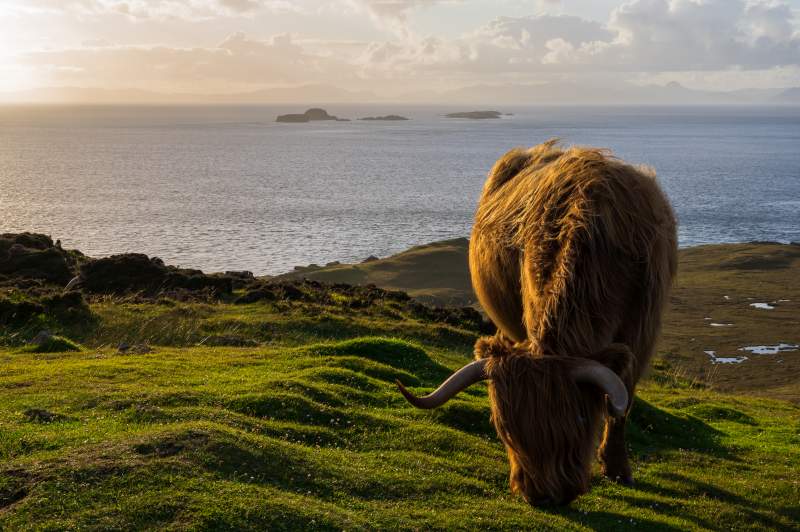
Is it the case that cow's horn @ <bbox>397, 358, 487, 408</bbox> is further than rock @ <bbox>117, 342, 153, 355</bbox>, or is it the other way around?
rock @ <bbox>117, 342, 153, 355</bbox>

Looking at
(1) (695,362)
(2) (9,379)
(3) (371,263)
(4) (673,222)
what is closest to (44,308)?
(2) (9,379)

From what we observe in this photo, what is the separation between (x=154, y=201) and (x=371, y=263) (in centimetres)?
4814

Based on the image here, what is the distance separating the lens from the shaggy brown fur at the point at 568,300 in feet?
24.1

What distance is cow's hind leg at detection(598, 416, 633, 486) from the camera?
1018cm

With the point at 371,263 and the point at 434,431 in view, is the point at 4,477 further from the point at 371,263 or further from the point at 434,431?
the point at 371,263

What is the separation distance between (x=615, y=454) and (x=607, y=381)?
349 cm

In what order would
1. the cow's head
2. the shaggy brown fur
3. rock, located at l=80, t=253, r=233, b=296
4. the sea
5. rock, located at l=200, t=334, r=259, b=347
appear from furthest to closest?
1. the sea
2. rock, located at l=80, t=253, r=233, b=296
3. rock, located at l=200, t=334, r=259, b=347
4. the shaggy brown fur
5. the cow's head

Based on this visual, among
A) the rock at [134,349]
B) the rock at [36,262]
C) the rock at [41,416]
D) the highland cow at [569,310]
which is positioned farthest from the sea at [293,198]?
the highland cow at [569,310]

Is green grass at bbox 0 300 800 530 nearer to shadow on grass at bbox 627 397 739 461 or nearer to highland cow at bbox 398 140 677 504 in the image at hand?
shadow on grass at bbox 627 397 739 461

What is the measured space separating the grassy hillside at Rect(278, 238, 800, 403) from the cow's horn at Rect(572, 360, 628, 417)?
804 inches

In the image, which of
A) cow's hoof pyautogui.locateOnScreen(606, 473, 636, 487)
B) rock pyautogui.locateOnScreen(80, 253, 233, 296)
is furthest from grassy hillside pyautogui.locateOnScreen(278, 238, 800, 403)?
cow's hoof pyautogui.locateOnScreen(606, 473, 636, 487)

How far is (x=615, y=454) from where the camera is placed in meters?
10.2

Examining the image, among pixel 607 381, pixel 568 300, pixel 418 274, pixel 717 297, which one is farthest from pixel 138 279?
pixel 717 297

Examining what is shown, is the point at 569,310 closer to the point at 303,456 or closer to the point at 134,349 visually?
the point at 303,456
